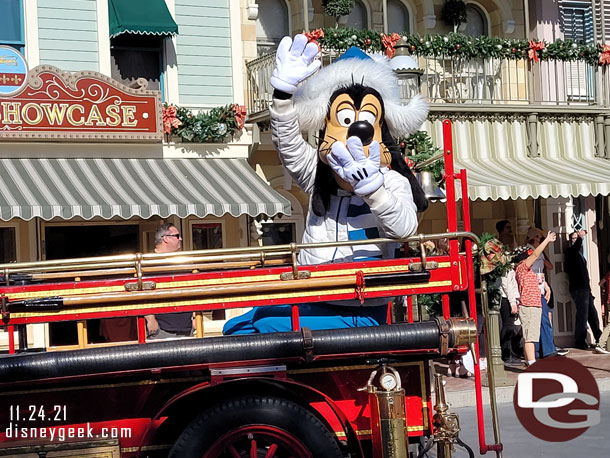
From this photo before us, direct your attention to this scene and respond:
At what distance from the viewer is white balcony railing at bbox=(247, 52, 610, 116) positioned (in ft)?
43.8

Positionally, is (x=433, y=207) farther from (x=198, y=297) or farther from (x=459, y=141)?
(x=198, y=297)

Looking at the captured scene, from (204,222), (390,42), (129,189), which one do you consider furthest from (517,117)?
(129,189)

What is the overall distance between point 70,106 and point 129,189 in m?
1.20

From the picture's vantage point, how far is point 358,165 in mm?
5355

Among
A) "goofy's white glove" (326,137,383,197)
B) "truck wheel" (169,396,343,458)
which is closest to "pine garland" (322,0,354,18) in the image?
"goofy's white glove" (326,137,383,197)

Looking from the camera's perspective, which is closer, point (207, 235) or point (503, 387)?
point (503, 387)

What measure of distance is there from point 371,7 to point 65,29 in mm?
4528

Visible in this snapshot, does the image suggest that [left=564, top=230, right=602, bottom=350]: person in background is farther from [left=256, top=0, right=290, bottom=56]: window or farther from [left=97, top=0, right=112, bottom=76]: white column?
[left=97, top=0, right=112, bottom=76]: white column

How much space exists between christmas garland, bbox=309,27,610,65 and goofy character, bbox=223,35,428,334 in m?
6.53

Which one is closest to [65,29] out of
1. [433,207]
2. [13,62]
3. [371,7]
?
[13,62]

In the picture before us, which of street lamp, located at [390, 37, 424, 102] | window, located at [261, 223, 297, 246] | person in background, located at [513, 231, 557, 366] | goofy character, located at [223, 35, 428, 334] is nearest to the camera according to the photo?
goofy character, located at [223, 35, 428, 334]

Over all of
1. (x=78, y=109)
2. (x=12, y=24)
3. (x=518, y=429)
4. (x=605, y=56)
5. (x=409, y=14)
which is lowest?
(x=518, y=429)

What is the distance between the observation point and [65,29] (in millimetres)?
12461

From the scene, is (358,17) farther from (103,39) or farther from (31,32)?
(31,32)
